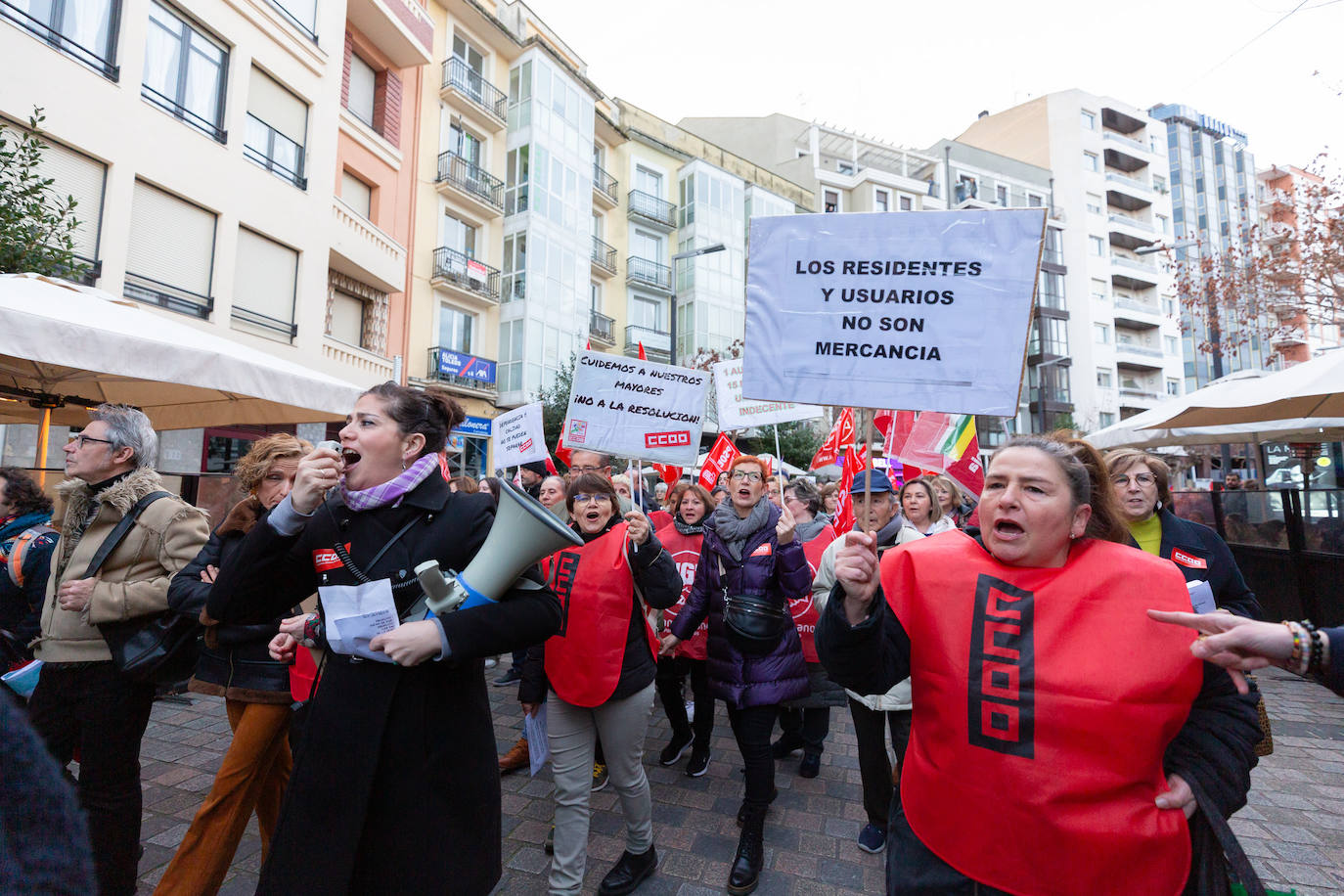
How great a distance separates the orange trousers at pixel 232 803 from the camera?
2697 millimetres

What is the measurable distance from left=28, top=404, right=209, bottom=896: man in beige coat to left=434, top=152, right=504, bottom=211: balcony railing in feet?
66.4

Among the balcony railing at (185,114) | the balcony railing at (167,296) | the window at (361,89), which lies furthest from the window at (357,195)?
the balcony railing at (167,296)

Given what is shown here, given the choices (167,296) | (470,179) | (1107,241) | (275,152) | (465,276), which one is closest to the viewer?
(167,296)

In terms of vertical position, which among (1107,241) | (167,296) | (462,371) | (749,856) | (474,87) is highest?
(1107,241)

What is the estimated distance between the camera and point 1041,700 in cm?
176

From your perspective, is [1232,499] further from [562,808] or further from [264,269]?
[264,269]

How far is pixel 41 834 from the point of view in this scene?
69cm

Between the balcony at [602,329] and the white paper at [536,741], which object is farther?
the balcony at [602,329]

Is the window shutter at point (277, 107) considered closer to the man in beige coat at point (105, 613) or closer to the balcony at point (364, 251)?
the balcony at point (364, 251)

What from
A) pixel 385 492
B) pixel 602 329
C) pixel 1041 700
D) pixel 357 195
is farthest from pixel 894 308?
pixel 602 329

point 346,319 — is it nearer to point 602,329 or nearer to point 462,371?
point 462,371

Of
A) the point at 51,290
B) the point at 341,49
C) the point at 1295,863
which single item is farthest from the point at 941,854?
the point at 341,49

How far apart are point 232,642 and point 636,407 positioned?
3084 millimetres

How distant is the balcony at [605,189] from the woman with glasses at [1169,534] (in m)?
26.3
